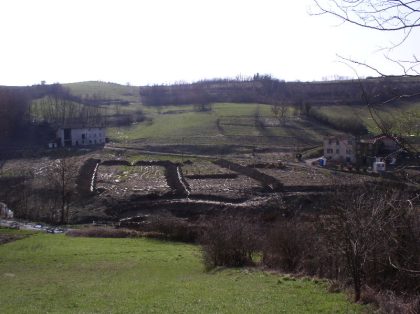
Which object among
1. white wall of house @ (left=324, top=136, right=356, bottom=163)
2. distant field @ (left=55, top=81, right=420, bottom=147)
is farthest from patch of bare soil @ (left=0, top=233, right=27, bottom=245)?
distant field @ (left=55, top=81, right=420, bottom=147)

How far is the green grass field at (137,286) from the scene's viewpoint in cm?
1440

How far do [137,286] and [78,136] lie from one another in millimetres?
83541

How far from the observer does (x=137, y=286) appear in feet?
66.1

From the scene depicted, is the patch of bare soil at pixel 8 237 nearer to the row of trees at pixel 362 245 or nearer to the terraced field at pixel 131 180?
the terraced field at pixel 131 180

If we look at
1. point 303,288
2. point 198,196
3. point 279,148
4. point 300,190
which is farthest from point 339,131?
point 303,288

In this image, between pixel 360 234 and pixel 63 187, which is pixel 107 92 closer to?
pixel 63 187

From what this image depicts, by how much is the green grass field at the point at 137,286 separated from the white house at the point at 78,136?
215 feet

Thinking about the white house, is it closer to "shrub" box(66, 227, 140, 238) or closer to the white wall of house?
the white wall of house

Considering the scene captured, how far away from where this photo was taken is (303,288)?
16375 mm

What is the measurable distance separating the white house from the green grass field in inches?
2582

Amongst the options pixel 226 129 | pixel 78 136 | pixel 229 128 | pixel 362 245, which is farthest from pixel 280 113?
pixel 362 245

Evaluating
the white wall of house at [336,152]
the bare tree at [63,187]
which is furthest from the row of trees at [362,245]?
the white wall of house at [336,152]

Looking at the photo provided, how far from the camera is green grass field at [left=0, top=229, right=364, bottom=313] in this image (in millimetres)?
14398

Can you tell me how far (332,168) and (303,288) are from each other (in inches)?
2452
